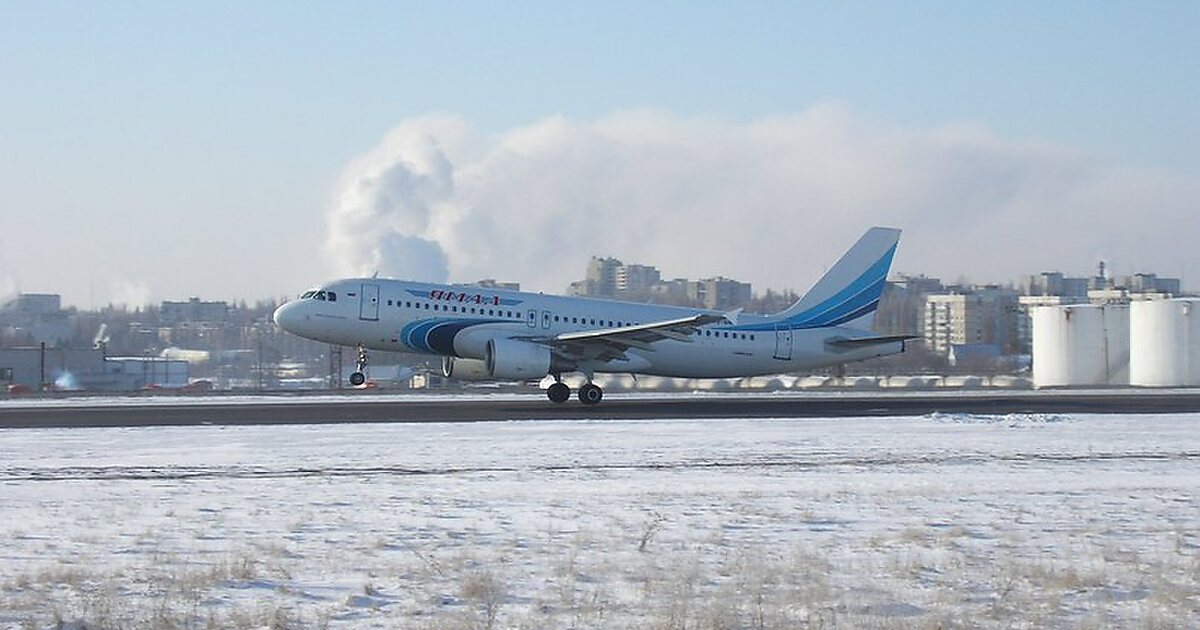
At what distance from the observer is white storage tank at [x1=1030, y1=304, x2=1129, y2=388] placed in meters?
68.6

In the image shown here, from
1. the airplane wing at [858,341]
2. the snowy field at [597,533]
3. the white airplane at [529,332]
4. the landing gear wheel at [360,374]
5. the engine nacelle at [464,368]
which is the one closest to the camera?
the snowy field at [597,533]

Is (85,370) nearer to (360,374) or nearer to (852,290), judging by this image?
(360,374)

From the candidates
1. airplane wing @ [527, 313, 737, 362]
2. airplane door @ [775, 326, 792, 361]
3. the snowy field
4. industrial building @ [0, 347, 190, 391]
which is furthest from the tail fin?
industrial building @ [0, 347, 190, 391]

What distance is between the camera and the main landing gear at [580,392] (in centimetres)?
3944

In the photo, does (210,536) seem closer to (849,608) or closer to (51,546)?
(51,546)

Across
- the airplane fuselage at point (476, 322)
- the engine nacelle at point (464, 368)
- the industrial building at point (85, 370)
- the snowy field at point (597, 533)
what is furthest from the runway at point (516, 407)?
the industrial building at point (85, 370)

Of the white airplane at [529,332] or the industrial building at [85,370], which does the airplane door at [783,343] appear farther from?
the industrial building at [85,370]

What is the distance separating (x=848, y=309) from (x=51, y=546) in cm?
3335

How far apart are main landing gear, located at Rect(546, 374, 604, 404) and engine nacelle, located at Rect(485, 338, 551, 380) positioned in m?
1.52

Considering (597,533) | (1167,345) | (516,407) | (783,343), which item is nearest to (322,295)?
(516,407)

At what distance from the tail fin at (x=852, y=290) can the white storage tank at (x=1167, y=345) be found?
904 inches

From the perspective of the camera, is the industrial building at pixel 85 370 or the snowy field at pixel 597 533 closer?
the snowy field at pixel 597 533

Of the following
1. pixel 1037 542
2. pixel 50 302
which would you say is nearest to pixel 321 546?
pixel 1037 542

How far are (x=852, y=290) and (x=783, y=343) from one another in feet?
10.6
